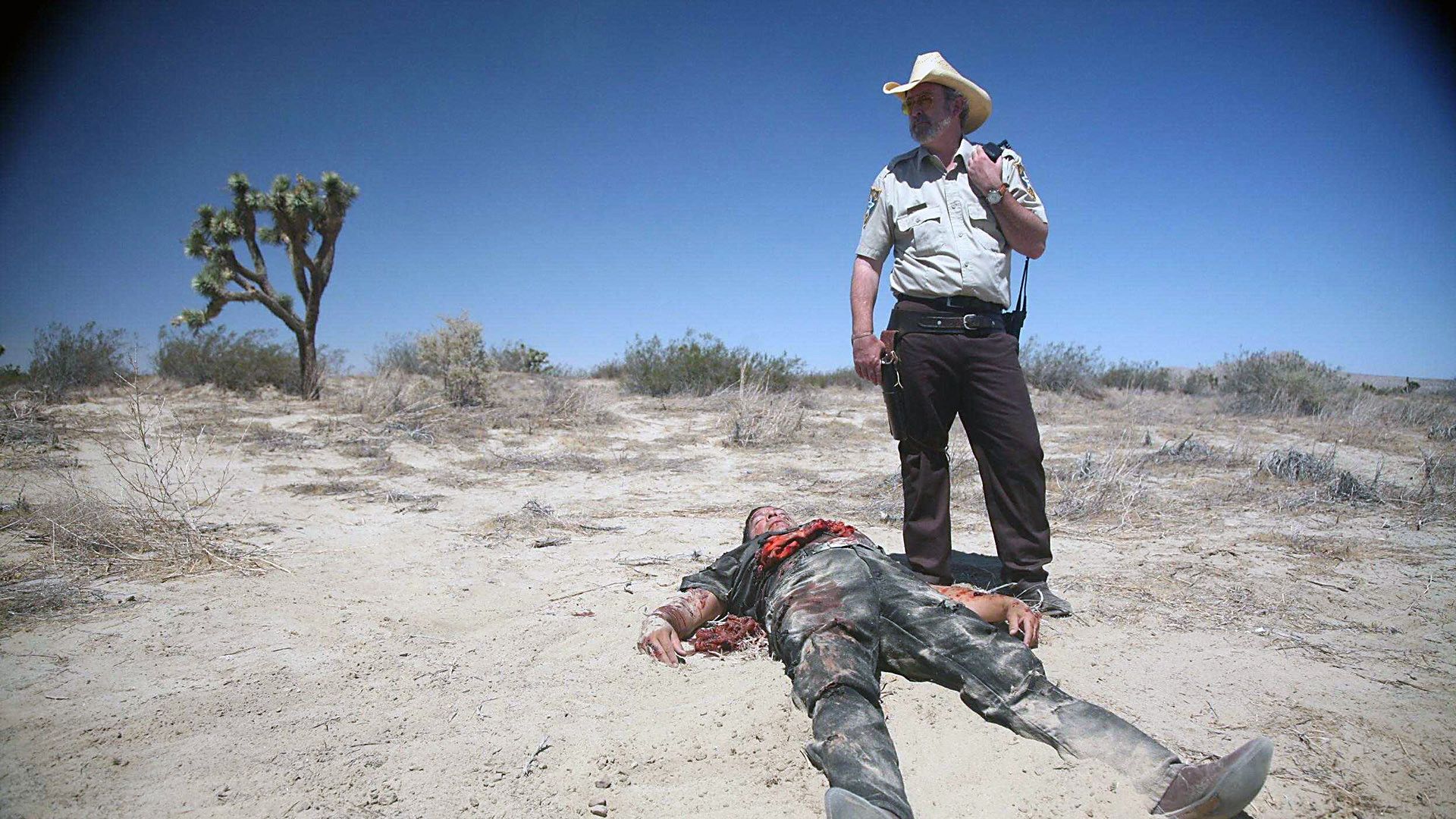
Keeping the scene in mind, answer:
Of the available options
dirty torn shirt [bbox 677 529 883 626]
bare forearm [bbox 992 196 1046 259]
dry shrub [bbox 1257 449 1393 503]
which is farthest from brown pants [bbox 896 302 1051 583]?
dry shrub [bbox 1257 449 1393 503]

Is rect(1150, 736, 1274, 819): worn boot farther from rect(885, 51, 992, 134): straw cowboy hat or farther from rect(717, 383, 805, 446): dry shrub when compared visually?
rect(717, 383, 805, 446): dry shrub

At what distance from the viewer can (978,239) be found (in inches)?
110

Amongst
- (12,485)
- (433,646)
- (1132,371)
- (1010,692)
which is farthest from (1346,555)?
(1132,371)

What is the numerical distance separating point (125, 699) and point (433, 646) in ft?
2.81

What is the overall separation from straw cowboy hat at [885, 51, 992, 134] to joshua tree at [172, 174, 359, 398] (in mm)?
11985

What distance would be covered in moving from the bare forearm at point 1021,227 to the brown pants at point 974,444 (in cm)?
39

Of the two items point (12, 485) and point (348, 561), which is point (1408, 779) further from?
point (12, 485)

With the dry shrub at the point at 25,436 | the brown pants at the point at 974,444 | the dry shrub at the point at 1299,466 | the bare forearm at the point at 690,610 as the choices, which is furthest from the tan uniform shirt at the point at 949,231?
the dry shrub at the point at 25,436

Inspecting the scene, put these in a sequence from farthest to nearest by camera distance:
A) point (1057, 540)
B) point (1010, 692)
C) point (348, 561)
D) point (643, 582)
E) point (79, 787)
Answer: point (1057, 540) → point (348, 561) → point (643, 582) → point (1010, 692) → point (79, 787)

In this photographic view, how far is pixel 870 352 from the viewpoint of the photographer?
298cm

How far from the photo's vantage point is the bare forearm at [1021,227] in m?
2.73

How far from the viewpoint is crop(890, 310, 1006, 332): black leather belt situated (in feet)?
9.12

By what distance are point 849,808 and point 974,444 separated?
182 centimetres

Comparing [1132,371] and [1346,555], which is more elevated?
[1132,371]
